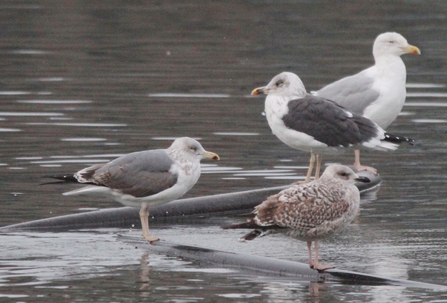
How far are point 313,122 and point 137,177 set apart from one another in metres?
2.36

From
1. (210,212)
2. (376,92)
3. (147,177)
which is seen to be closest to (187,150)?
(147,177)

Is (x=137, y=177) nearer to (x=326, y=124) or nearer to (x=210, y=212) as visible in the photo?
(x=210, y=212)

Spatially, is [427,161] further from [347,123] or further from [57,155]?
[57,155]

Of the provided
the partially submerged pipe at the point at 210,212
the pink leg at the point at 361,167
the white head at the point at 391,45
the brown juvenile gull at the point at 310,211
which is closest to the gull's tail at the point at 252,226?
the brown juvenile gull at the point at 310,211

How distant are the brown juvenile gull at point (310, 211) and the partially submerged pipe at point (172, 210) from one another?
2.20 m

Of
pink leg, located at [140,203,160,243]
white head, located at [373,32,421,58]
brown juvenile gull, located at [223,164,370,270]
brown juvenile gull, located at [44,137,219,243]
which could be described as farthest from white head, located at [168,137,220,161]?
white head, located at [373,32,421,58]

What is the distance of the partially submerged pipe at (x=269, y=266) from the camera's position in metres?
8.52

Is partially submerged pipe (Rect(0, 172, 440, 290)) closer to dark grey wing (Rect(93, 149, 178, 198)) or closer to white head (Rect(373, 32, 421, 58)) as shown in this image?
dark grey wing (Rect(93, 149, 178, 198))

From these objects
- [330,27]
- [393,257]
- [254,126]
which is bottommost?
[393,257]

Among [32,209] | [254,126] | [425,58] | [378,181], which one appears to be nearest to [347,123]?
[378,181]

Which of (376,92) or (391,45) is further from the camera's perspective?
(391,45)

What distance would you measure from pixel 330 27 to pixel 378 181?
55.5ft

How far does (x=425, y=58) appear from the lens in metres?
23.9

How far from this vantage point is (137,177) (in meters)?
10.1
